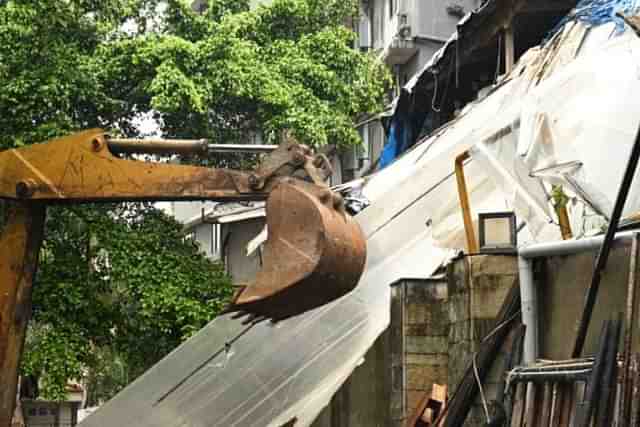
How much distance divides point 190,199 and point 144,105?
12.7 meters

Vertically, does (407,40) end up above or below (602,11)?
above

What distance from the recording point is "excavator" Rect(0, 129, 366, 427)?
7.16 meters

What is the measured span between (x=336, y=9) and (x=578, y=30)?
435 inches

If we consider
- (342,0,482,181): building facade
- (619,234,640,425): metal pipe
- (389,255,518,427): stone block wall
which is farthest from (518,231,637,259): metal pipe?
(342,0,482,181): building facade

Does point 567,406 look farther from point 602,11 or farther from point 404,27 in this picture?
point 404,27

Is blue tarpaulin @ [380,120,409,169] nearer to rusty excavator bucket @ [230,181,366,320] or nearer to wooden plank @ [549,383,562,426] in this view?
rusty excavator bucket @ [230,181,366,320]

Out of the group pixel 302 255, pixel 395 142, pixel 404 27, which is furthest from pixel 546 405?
pixel 404 27

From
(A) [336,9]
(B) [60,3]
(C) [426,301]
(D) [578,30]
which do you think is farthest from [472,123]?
(A) [336,9]

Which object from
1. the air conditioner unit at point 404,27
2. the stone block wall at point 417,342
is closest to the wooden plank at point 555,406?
the stone block wall at point 417,342

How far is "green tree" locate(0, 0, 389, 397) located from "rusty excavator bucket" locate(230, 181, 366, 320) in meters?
9.14

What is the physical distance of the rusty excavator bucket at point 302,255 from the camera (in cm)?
710

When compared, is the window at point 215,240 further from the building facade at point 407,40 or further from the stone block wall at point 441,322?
the stone block wall at point 441,322

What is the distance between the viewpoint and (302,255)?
23.4 feet

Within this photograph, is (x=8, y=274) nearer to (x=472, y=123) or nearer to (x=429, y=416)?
(x=429, y=416)
